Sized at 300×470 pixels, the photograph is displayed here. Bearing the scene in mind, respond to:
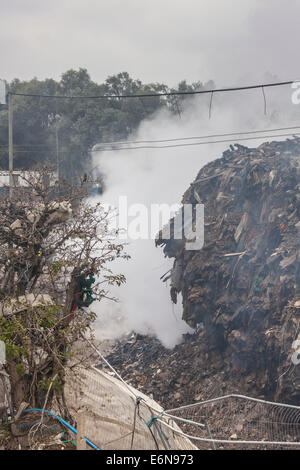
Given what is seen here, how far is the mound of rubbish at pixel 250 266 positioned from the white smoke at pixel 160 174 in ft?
6.23

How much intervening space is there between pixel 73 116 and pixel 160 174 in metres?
12.4

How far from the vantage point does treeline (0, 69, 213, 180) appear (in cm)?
2862

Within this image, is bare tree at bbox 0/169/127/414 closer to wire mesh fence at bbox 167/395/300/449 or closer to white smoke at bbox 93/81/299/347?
wire mesh fence at bbox 167/395/300/449

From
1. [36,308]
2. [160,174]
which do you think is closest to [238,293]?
[36,308]

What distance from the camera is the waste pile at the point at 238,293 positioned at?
7992 mm

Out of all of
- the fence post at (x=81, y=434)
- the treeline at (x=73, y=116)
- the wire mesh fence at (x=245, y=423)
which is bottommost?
the wire mesh fence at (x=245, y=423)

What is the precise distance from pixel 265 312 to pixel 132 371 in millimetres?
3410

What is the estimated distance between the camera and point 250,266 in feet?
30.3

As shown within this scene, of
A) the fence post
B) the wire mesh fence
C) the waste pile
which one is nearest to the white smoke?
the waste pile

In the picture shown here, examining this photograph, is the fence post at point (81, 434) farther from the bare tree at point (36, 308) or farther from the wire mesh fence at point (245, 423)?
the wire mesh fence at point (245, 423)

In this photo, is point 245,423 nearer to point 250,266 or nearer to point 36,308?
point 36,308

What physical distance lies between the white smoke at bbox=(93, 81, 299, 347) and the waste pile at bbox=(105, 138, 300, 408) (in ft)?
3.79

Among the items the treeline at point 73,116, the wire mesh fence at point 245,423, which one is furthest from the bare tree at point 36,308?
the treeline at point 73,116

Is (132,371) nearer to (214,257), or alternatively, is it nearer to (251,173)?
(214,257)
